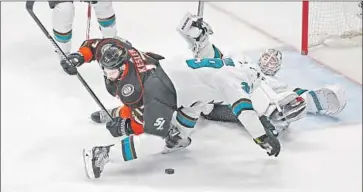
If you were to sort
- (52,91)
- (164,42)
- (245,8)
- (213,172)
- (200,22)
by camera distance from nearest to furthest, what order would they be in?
(213,172), (200,22), (52,91), (164,42), (245,8)

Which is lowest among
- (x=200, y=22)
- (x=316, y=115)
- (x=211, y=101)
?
(x=316, y=115)

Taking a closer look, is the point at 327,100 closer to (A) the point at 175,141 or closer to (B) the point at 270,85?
(B) the point at 270,85

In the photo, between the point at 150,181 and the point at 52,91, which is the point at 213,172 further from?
the point at 52,91

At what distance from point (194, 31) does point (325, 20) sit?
910 mm

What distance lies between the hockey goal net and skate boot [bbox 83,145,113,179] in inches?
54.0

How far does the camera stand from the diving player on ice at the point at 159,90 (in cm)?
239

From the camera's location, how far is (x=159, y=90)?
240cm

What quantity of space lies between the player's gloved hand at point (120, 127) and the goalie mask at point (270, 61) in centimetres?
59

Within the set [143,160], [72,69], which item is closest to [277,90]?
[143,160]

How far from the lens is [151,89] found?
2.38 m

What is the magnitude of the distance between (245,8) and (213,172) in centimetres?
213

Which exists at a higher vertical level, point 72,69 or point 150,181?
point 72,69

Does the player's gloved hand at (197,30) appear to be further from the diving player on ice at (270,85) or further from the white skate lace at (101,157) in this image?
the white skate lace at (101,157)

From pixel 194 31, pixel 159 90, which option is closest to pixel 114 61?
pixel 159 90
